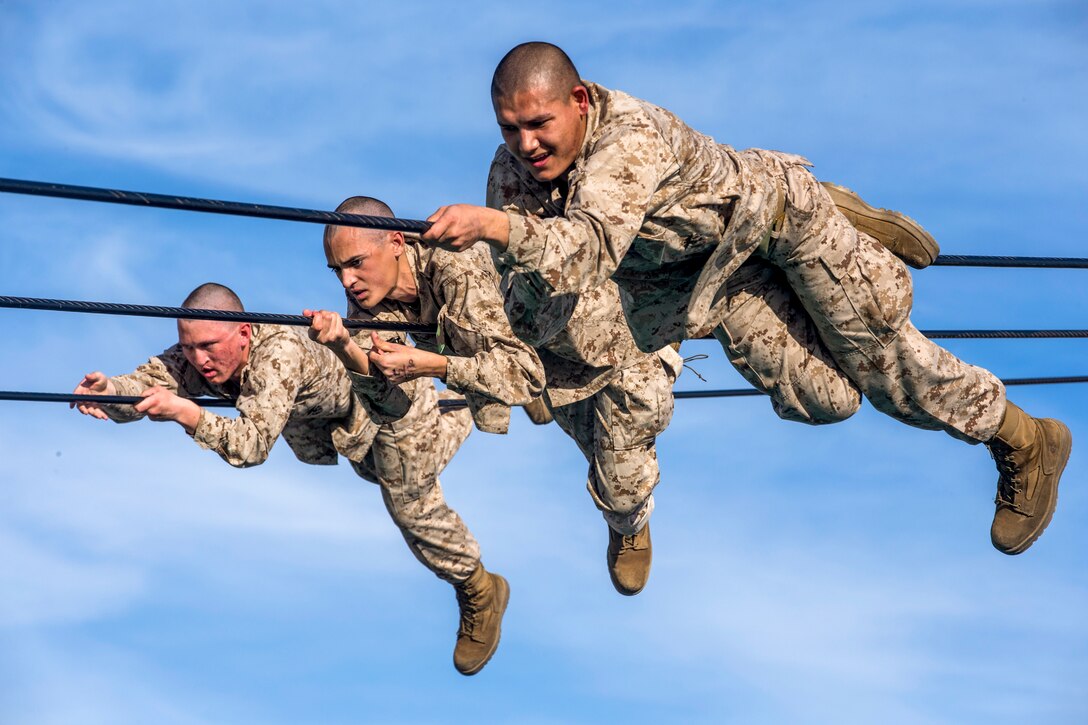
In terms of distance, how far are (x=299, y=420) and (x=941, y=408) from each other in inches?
146

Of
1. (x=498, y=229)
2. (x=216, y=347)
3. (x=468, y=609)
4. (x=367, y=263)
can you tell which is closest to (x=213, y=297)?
(x=216, y=347)

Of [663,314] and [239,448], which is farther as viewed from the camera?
[239,448]

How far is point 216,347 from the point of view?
368 inches

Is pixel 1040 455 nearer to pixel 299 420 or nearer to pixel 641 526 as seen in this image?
pixel 641 526

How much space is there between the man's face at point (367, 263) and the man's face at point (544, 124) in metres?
1.98

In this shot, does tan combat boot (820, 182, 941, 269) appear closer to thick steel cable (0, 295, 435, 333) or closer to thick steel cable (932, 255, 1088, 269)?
thick steel cable (932, 255, 1088, 269)

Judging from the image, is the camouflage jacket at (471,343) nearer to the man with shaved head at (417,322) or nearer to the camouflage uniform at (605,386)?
the man with shaved head at (417,322)

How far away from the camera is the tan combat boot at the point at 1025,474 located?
8.48 meters

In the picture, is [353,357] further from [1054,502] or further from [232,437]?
[1054,502]

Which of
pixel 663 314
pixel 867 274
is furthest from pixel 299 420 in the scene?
pixel 867 274

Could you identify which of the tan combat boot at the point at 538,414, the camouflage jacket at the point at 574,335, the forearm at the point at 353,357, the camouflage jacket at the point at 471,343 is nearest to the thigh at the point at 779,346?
the camouflage jacket at the point at 574,335

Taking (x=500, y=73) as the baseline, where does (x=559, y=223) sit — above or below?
below

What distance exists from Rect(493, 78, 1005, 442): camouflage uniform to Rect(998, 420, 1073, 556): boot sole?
0.70 m

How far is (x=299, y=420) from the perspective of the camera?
988 centimetres
